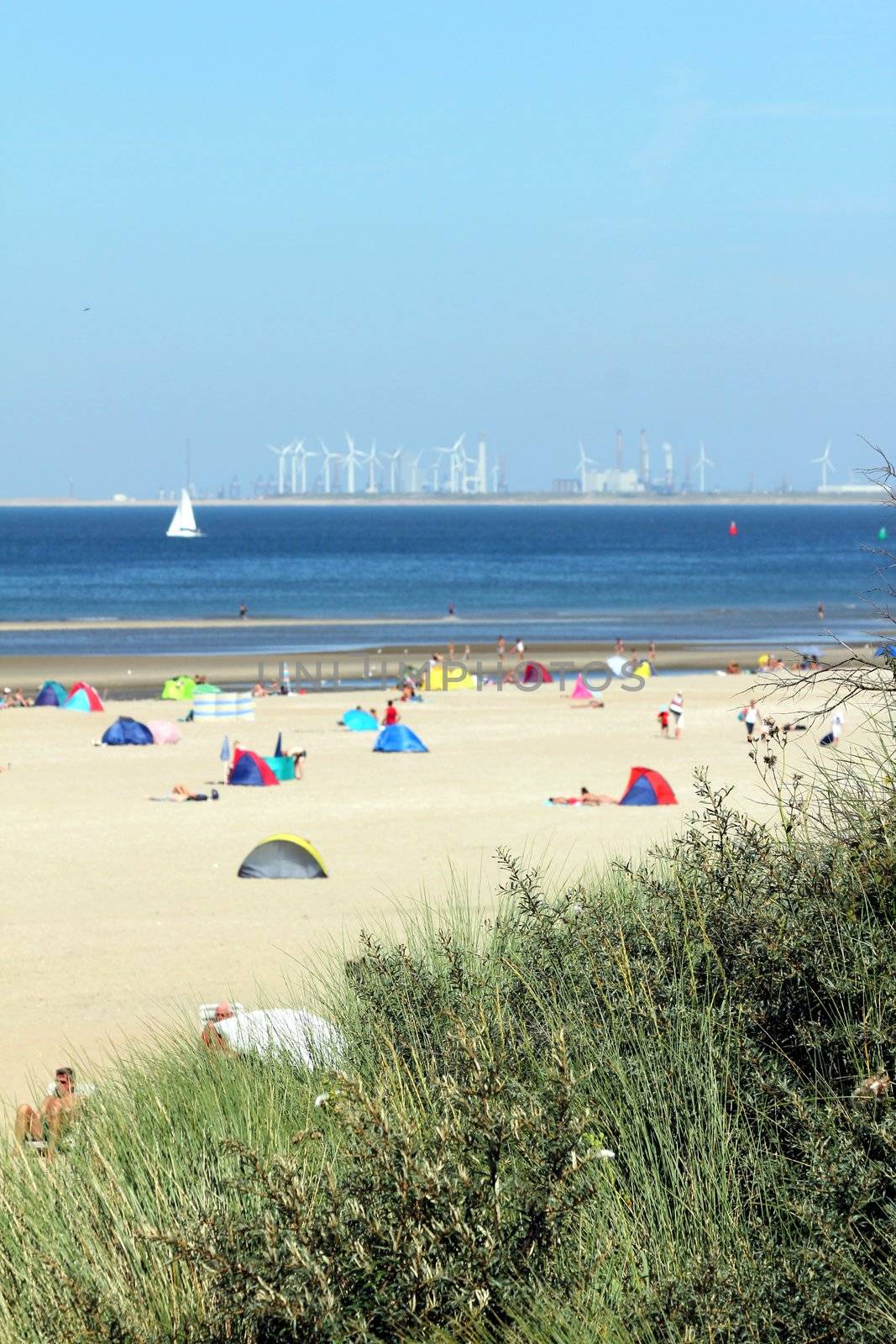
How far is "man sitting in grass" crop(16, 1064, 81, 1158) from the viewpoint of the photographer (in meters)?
5.98

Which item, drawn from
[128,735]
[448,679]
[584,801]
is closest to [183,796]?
[584,801]

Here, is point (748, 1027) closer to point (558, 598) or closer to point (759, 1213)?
point (759, 1213)

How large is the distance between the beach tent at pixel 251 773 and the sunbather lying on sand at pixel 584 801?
4.75m

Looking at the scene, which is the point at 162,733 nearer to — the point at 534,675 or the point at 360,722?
the point at 360,722

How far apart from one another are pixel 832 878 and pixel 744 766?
71.7 feet

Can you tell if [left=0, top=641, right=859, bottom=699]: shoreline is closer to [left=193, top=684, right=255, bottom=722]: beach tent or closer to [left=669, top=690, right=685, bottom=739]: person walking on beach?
[left=193, top=684, right=255, bottom=722]: beach tent

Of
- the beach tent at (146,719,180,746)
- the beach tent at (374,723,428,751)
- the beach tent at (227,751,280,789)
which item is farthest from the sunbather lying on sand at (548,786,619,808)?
the beach tent at (146,719,180,746)

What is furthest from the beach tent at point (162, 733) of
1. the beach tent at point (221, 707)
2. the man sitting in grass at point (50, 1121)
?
the man sitting in grass at point (50, 1121)

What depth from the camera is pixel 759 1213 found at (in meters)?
4.58

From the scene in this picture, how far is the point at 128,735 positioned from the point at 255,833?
400 inches

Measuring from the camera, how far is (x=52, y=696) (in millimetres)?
37375

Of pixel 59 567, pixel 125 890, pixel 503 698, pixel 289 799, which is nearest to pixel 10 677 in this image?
pixel 503 698

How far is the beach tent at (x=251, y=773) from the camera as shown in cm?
2502

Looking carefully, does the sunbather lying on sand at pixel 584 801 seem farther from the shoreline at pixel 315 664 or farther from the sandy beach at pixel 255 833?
the shoreline at pixel 315 664
